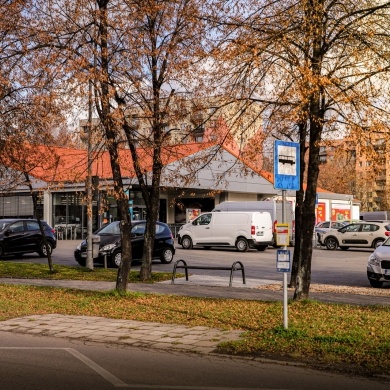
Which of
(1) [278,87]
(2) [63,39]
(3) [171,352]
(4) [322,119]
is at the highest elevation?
(2) [63,39]

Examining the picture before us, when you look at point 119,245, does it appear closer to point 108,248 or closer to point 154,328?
point 108,248

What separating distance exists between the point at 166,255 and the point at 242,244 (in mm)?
9547

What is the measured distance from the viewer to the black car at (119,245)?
22672mm

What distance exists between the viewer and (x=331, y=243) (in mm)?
37469

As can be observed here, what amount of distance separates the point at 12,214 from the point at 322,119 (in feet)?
133

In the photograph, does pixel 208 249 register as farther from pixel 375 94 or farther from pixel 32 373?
pixel 32 373

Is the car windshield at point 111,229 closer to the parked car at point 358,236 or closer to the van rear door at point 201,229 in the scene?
the van rear door at point 201,229

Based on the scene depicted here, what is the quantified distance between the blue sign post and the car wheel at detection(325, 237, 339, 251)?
28178mm

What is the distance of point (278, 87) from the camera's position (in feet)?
44.7

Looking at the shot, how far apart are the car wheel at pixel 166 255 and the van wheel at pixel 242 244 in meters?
9.10

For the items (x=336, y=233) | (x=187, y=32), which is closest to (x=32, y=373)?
(x=187, y=32)

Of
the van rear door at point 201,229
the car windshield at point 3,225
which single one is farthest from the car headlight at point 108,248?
the van rear door at point 201,229

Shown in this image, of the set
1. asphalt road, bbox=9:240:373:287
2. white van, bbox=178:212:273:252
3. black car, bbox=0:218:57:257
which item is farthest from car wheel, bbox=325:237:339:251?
black car, bbox=0:218:57:257

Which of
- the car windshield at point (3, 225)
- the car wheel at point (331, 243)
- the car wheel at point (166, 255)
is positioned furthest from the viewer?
the car wheel at point (331, 243)
